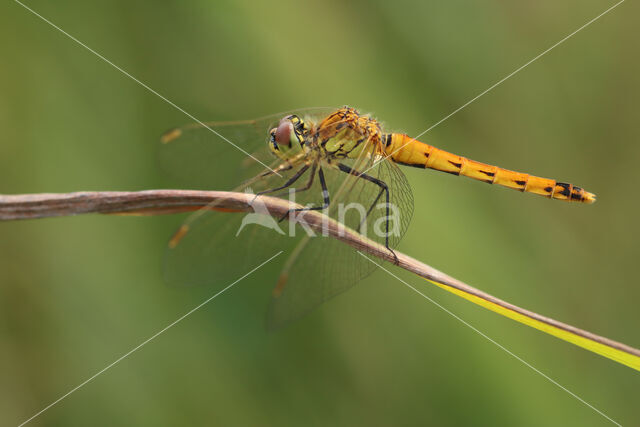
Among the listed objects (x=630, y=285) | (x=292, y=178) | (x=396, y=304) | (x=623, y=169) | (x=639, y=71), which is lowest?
(x=396, y=304)

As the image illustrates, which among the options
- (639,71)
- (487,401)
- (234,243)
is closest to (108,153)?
(234,243)

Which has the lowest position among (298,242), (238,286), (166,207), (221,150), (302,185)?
(238,286)

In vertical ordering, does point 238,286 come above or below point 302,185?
below

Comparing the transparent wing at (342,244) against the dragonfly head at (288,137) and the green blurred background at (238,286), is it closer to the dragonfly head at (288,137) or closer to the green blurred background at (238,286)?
the green blurred background at (238,286)

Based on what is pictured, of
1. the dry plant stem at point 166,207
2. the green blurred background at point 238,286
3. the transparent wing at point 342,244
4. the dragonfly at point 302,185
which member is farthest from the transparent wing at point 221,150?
the dry plant stem at point 166,207

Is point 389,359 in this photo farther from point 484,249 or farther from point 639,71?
point 639,71

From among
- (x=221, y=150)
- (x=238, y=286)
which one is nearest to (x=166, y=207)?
(x=238, y=286)

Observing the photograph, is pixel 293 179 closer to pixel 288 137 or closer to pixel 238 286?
pixel 288 137
